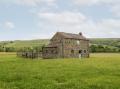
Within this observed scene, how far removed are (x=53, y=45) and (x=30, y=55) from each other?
455 inches

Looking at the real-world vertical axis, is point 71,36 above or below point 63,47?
above

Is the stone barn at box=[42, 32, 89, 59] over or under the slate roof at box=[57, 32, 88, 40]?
under

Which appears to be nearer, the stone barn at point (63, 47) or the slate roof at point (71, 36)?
the stone barn at point (63, 47)

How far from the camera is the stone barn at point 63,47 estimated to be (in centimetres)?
9000

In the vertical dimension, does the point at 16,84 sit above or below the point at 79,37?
below

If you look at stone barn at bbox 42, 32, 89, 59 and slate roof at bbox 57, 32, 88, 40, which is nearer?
stone barn at bbox 42, 32, 89, 59

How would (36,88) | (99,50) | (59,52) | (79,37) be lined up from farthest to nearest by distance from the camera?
A: (99,50) → (79,37) → (59,52) → (36,88)

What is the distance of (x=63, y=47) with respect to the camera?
90.5 metres

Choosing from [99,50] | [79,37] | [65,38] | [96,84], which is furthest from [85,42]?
[96,84]

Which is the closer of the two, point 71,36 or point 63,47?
point 63,47

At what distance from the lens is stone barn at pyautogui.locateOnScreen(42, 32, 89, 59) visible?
90000 mm

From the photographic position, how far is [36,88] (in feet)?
77.3

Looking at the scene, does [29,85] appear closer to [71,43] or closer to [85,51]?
[71,43]

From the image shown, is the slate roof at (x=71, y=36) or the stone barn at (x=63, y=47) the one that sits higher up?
the slate roof at (x=71, y=36)
